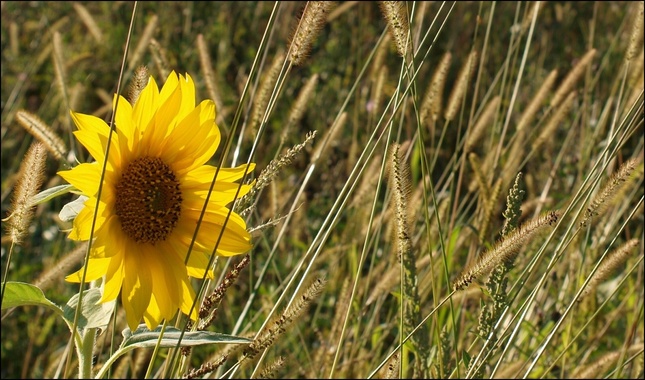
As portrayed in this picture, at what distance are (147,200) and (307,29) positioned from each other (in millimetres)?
331

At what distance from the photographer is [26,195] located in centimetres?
117

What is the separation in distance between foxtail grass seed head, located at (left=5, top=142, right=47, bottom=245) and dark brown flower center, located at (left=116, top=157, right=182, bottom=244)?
0.11 metres

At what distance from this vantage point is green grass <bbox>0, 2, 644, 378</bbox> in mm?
1578

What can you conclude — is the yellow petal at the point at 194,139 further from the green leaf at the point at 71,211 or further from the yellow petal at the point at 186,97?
the green leaf at the point at 71,211

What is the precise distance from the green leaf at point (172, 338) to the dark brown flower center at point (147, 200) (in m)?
0.13

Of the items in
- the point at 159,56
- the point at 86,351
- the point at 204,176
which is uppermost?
the point at 159,56

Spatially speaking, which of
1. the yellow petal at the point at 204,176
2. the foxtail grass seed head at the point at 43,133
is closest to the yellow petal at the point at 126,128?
the yellow petal at the point at 204,176

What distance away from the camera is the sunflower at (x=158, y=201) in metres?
1.21

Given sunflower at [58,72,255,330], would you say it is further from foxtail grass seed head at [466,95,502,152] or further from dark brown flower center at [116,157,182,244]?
foxtail grass seed head at [466,95,502,152]

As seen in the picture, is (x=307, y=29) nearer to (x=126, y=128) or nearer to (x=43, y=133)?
(x=126, y=128)

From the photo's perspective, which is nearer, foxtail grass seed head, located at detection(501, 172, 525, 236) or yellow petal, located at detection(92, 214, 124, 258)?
yellow petal, located at detection(92, 214, 124, 258)

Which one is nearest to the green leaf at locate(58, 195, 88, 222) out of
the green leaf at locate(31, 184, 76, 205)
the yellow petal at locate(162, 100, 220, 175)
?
the green leaf at locate(31, 184, 76, 205)

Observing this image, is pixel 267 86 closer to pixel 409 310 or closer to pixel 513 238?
pixel 409 310

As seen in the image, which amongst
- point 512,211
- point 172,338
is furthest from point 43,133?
point 512,211
